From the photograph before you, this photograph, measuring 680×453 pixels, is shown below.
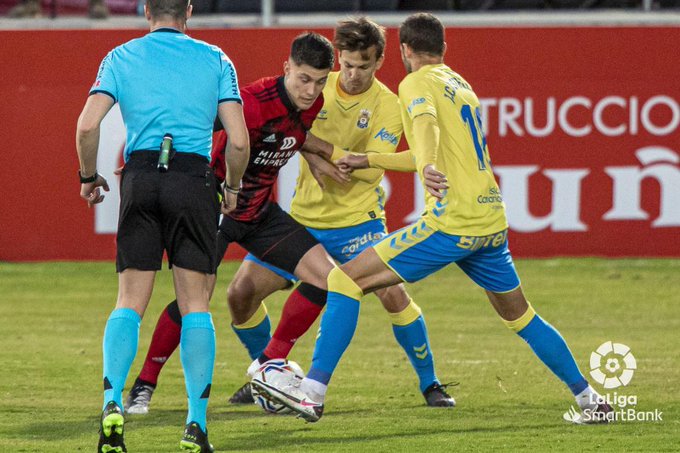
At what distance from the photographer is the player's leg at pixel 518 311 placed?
6.79 m

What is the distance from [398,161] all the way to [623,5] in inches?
322

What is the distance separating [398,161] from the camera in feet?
24.1

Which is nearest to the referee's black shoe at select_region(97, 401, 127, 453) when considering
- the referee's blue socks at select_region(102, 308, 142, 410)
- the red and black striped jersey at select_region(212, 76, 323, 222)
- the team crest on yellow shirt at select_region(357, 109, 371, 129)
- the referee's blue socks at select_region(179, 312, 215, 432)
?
the referee's blue socks at select_region(102, 308, 142, 410)

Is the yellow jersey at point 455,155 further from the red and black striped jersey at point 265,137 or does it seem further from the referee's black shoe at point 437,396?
the referee's black shoe at point 437,396

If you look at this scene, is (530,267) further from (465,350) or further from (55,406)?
(55,406)

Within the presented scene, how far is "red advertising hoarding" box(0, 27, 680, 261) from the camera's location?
43.2 feet

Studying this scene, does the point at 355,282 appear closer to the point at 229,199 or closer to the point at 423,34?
the point at 229,199

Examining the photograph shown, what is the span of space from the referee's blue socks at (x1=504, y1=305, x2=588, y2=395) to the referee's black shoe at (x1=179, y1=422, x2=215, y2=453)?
1852 mm

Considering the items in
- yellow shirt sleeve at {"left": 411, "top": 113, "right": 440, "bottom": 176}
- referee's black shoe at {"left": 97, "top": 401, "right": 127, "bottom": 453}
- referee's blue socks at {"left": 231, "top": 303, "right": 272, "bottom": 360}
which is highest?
yellow shirt sleeve at {"left": 411, "top": 113, "right": 440, "bottom": 176}

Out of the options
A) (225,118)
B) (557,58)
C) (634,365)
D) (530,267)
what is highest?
(225,118)

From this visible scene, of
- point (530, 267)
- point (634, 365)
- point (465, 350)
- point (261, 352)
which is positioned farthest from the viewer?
point (530, 267)

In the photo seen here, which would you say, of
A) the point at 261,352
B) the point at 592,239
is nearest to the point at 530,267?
the point at 592,239

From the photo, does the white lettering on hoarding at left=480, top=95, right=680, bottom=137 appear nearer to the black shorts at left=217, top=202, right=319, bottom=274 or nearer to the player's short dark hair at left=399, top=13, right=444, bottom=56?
the black shorts at left=217, top=202, right=319, bottom=274

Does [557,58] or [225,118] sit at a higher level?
[225,118]
